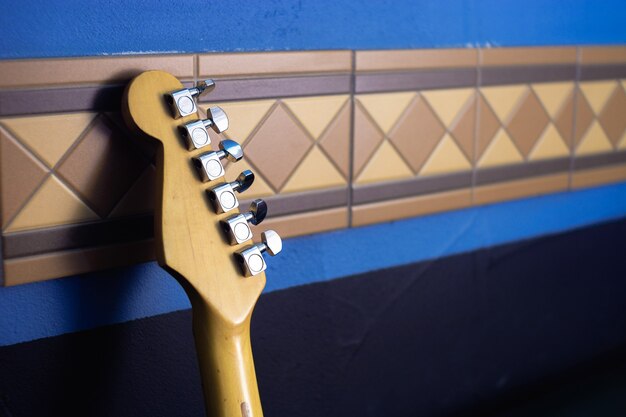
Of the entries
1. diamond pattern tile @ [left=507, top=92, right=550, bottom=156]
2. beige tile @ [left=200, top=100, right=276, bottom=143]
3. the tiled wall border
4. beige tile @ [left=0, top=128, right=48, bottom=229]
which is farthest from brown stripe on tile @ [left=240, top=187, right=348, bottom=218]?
diamond pattern tile @ [left=507, top=92, right=550, bottom=156]

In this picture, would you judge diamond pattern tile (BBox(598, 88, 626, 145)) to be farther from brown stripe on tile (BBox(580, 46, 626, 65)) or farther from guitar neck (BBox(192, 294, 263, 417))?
guitar neck (BBox(192, 294, 263, 417))

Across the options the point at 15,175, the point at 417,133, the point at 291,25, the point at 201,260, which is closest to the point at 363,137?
the point at 417,133

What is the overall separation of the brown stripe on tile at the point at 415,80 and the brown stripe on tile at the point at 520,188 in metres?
0.22

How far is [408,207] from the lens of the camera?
53.8 inches

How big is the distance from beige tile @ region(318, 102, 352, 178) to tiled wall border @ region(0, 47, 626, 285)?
38mm

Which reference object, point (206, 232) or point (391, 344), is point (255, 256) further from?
point (391, 344)

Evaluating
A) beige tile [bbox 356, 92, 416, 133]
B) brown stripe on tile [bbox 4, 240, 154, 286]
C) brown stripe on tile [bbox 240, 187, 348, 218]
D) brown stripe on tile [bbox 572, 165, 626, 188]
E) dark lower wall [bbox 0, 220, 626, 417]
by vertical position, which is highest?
beige tile [bbox 356, 92, 416, 133]

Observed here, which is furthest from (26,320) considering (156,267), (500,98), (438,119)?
(500,98)

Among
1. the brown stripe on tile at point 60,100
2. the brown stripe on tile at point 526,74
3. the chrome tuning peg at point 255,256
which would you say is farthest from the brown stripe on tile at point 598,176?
the brown stripe on tile at point 60,100

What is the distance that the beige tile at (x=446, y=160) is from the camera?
4.54 ft

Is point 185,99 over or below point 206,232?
over

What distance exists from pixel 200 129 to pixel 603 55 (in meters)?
1.02

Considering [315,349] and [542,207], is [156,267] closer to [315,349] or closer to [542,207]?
[315,349]

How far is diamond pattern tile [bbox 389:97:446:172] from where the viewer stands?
1.33 m
